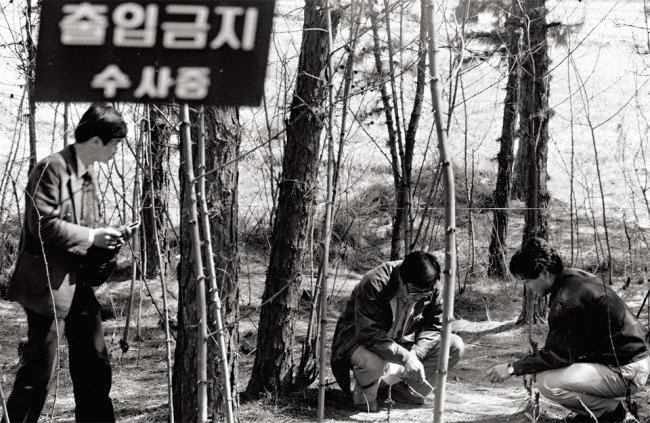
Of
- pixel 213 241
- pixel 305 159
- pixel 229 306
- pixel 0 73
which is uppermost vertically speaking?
pixel 0 73

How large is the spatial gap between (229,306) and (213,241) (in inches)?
15.4

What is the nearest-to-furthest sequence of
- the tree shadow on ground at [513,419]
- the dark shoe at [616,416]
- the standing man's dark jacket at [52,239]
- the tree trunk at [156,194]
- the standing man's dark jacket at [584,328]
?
the standing man's dark jacket at [52,239], the standing man's dark jacket at [584,328], the dark shoe at [616,416], the tree shadow on ground at [513,419], the tree trunk at [156,194]

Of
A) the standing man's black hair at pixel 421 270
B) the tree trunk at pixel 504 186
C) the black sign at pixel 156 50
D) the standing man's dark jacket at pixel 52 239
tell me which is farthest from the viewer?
the tree trunk at pixel 504 186

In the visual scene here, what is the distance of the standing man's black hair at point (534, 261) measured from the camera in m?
4.64

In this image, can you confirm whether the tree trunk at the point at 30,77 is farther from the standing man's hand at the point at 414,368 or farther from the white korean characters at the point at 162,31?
the white korean characters at the point at 162,31

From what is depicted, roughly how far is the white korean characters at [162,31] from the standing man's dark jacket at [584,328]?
302 centimetres

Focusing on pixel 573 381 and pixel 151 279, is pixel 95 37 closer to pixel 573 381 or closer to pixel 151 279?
pixel 573 381

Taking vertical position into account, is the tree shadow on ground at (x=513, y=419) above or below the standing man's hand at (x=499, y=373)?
below

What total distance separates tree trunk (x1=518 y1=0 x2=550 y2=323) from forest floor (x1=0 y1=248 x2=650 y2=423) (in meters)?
0.60

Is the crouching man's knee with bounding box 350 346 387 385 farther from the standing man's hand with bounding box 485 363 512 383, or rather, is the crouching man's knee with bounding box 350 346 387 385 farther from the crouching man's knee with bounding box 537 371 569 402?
the crouching man's knee with bounding box 537 371 569 402

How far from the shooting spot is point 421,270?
4.71 metres

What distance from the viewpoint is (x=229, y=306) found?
4.64m

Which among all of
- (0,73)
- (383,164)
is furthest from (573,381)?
(0,73)

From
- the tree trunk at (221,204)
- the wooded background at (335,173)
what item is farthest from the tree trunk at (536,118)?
the tree trunk at (221,204)
